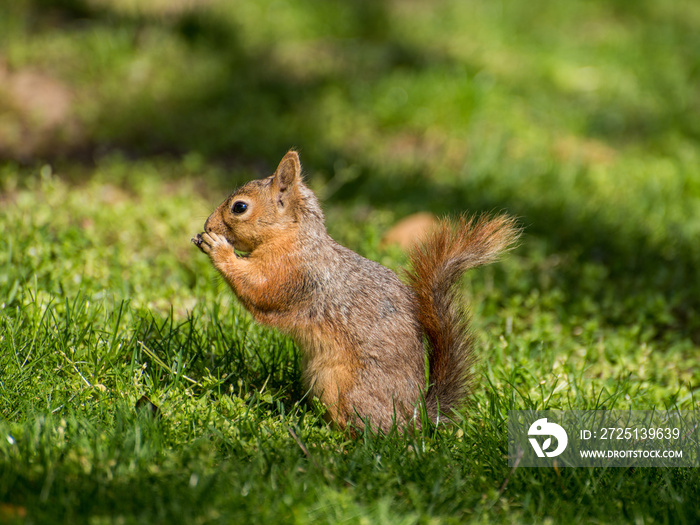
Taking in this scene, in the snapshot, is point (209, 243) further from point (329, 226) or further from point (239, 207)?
point (329, 226)

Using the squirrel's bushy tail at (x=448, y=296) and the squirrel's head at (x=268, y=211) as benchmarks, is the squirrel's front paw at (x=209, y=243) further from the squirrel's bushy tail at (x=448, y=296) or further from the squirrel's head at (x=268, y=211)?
the squirrel's bushy tail at (x=448, y=296)

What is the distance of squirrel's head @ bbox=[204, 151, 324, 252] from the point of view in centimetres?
268

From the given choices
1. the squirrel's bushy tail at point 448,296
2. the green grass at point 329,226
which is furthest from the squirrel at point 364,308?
the green grass at point 329,226

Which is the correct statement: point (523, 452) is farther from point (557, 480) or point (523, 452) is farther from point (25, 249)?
point (25, 249)

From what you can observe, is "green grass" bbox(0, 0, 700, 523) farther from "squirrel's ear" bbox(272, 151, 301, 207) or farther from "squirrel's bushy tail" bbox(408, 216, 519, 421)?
"squirrel's ear" bbox(272, 151, 301, 207)

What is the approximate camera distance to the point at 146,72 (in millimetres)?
5320

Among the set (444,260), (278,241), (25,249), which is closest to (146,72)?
(25,249)

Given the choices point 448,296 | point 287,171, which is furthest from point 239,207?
point 448,296

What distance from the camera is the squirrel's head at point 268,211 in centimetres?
268

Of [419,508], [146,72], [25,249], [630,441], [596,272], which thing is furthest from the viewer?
[146,72]

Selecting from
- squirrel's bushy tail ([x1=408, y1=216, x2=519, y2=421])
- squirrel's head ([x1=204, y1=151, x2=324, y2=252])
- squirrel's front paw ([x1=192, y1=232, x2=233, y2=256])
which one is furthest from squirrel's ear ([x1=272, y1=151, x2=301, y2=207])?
squirrel's bushy tail ([x1=408, y1=216, x2=519, y2=421])

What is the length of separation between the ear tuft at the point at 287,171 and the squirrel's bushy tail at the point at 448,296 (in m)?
0.52

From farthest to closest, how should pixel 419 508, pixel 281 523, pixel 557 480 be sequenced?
1. pixel 557 480
2. pixel 419 508
3. pixel 281 523

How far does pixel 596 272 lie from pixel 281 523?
253 centimetres
